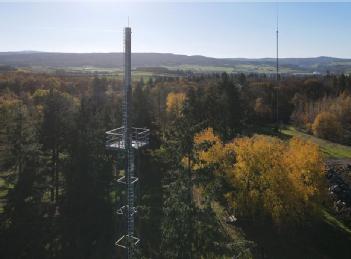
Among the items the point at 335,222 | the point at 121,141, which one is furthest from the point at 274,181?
the point at 121,141

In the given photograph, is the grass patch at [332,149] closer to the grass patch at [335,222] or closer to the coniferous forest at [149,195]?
the coniferous forest at [149,195]

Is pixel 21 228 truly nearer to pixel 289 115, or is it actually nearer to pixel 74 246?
pixel 74 246

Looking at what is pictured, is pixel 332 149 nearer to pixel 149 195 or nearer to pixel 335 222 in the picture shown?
pixel 335 222

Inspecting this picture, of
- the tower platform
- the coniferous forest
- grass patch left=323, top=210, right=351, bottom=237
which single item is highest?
the tower platform

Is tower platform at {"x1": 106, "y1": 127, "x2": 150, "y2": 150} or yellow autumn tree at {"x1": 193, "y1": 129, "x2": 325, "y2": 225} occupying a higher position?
tower platform at {"x1": 106, "y1": 127, "x2": 150, "y2": 150}

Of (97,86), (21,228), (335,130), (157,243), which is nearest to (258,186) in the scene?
(157,243)

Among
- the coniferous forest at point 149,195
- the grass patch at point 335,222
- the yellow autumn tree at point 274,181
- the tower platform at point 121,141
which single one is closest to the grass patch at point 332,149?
the coniferous forest at point 149,195

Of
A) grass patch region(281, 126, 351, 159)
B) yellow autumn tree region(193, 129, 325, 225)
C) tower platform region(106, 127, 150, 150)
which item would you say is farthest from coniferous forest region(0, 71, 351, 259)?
grass patch region(281, 126, 351, 159)

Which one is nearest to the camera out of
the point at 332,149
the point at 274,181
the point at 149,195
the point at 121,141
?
the point at 121,141

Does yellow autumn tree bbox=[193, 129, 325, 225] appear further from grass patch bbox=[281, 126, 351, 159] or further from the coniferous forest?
grass patch bbox=[281, 126, 351, 159]
